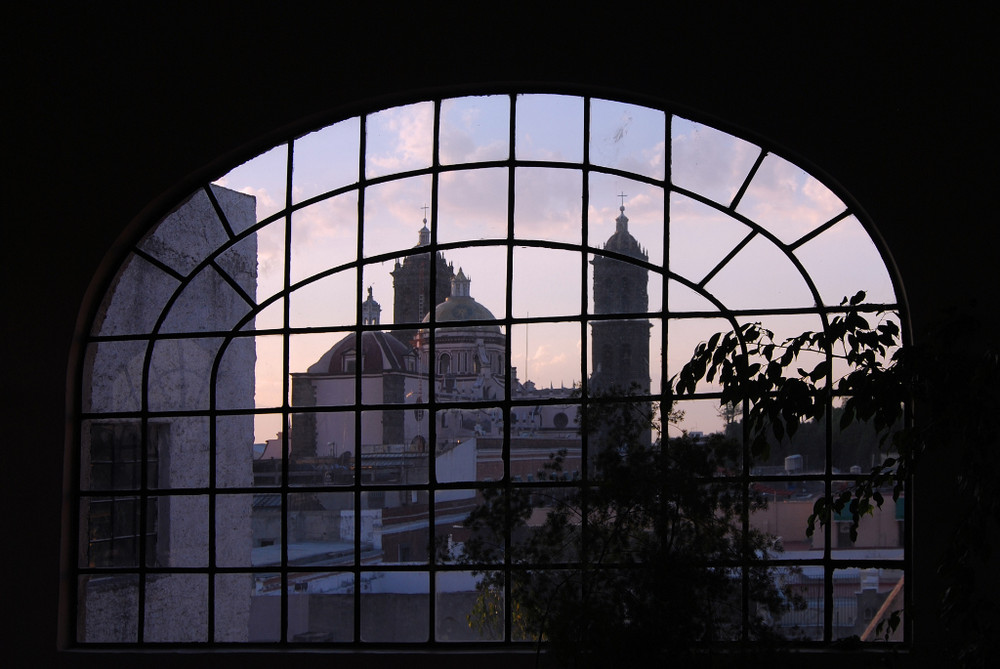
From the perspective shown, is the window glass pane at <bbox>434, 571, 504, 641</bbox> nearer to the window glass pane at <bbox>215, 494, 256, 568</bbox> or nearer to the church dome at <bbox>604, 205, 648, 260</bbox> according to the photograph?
the church dome at <bbox>604, 205, 648, 260</bbox>

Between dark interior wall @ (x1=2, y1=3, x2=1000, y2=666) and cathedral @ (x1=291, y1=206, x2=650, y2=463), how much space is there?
0.68 metres

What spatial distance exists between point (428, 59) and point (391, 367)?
4.32 ft

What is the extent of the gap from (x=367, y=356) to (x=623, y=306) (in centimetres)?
111

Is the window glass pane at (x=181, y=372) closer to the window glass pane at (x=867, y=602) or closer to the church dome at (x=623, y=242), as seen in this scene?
the church dome at (x=623, y=242)

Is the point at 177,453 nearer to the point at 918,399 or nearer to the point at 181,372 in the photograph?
the point at 181,372

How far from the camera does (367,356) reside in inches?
154

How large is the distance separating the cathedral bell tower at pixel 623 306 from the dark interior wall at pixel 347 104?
0.60 metres

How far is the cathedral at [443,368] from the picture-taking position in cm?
369

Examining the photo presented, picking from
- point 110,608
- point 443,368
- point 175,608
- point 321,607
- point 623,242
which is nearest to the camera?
point 623,242

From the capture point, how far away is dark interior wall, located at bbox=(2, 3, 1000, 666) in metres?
3.29

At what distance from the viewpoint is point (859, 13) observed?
338cm

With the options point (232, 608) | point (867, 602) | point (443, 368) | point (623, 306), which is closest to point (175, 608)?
point (232, 608)

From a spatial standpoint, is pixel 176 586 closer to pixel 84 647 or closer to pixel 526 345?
pixel 84 647

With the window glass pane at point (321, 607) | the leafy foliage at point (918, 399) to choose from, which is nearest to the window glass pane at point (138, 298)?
the window glass pane at point (321, 607)
